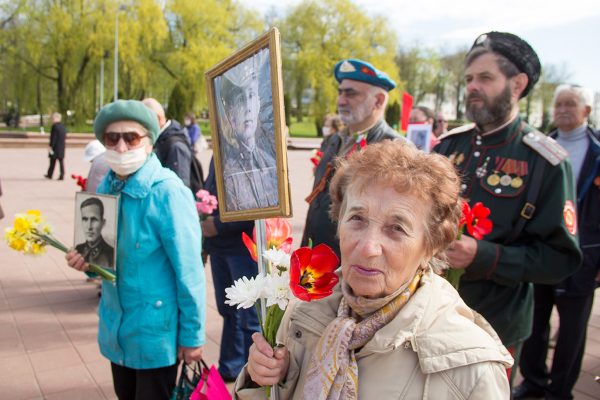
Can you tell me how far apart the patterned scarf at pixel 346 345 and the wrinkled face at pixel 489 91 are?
137 cm

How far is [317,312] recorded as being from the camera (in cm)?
157

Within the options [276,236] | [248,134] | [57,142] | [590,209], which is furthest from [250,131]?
[57,142]

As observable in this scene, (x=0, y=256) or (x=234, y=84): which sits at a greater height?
(x=234, y=84)

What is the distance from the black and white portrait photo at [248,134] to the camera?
4.56 feet

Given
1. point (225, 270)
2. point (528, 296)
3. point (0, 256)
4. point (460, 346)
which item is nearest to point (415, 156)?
point (460, 346)

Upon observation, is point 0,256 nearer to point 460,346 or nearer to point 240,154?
point 240,154

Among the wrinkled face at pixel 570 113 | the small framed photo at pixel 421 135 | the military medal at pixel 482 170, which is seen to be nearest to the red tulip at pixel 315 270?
the military medal at pixel 482 170

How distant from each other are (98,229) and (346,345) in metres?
1.69

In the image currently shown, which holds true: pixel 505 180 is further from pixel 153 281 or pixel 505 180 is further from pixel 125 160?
pixel 125 160

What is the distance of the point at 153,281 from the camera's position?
2562 millimetres

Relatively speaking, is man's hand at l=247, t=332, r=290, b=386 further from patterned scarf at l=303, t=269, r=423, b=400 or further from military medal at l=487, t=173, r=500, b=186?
military medal at l=487, t=173, r=500, b=186

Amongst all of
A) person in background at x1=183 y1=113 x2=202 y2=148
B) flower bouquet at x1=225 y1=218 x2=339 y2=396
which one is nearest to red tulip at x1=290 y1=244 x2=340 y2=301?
flower bouquet at x1=225 y1=218 x2=339 y2=396

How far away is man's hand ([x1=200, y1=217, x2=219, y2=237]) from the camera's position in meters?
3.72

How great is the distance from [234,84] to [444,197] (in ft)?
2.29
